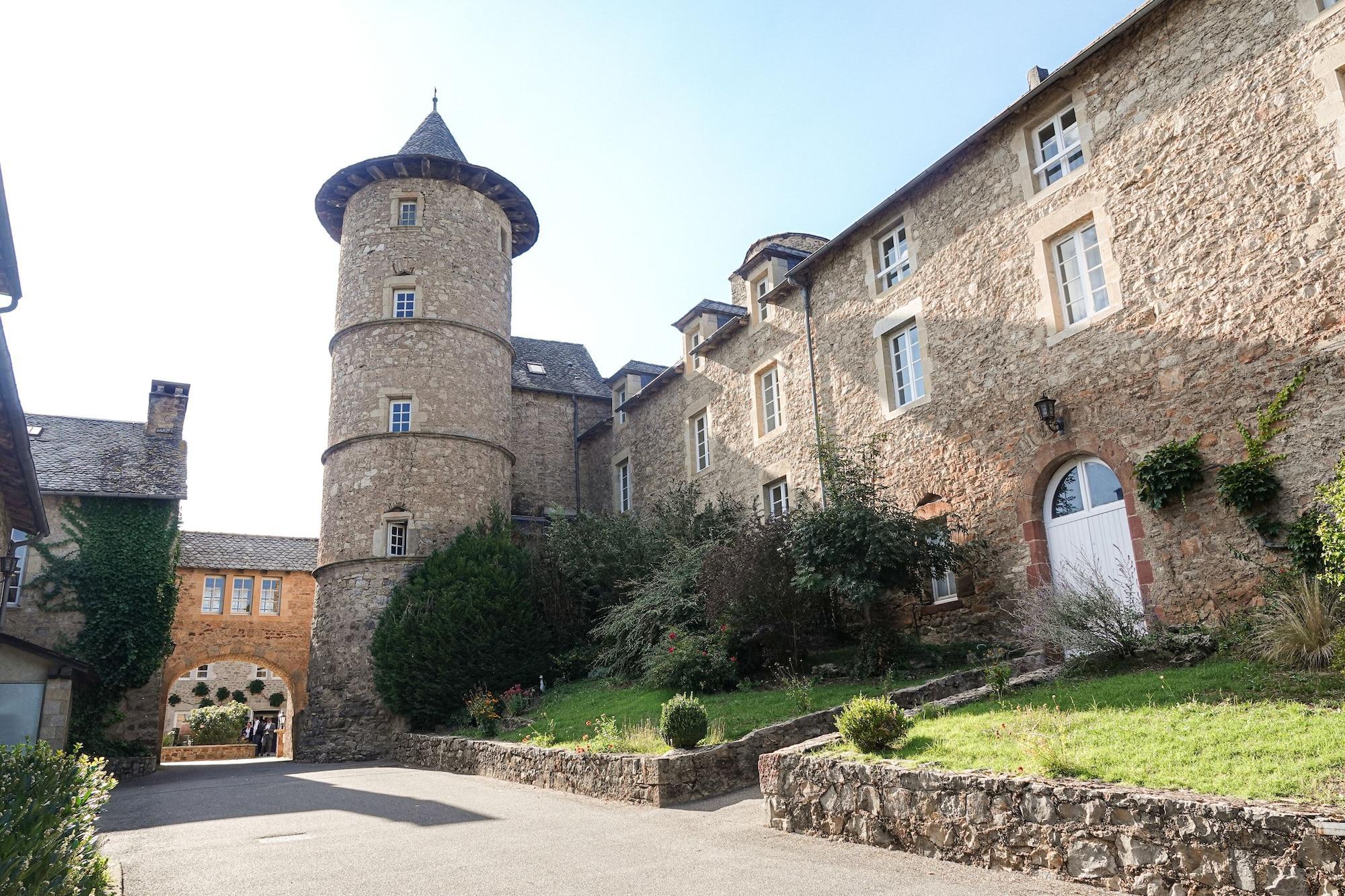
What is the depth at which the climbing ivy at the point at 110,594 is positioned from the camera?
1781 cm

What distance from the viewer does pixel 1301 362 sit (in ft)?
30.6

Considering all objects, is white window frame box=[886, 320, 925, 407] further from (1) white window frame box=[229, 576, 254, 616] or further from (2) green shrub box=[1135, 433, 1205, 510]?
(1) white window frame box=[229, 576, 254, 616]

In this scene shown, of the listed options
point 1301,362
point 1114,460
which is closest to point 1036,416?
point 1114,460

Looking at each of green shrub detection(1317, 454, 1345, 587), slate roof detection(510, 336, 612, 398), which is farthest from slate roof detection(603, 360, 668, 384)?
green shrub detection(1317, 454, 1345, 587)

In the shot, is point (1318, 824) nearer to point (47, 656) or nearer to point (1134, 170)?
point (1134, 170)

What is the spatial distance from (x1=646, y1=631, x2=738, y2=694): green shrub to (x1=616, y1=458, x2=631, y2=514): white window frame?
369 inches

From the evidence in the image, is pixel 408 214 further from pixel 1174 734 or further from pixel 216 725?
pixel 216 725

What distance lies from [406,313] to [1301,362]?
55.1 feet

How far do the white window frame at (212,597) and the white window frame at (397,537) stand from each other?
32.3 feet

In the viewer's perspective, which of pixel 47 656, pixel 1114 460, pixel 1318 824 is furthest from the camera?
pixel 47 656

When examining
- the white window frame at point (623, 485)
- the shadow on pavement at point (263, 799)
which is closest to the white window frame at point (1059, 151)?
the shadow on pavement at point (263, 799)

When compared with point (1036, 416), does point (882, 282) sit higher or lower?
higher

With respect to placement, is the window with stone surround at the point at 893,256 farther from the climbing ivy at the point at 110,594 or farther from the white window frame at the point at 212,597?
the white window frame at the point at 212,597

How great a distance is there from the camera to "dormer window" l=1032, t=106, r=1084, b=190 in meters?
12.2
